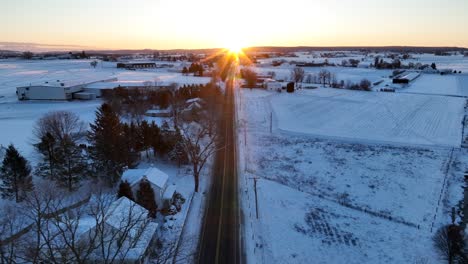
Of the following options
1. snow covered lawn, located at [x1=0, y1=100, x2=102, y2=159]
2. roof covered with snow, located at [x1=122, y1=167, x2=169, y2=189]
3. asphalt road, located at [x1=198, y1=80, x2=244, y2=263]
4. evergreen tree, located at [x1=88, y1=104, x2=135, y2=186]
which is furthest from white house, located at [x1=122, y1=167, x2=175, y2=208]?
snow covered lawn, located at [x1=0, y1=100, x2=102, y2=159]

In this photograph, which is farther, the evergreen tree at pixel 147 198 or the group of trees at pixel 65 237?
the evergreen tree at pixel 147 198

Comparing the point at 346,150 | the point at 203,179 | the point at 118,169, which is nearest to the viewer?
the point at 118,169

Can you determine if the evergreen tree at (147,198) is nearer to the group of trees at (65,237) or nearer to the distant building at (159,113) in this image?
the group of trees at (65,237)

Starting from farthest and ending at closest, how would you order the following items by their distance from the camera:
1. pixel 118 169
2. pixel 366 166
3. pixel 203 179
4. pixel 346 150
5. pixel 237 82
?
pixel 237 82, pixel 346 150, pixel 366 166, pixel 203 179, pixel 118 169

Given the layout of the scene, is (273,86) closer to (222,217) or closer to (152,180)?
(152,180)

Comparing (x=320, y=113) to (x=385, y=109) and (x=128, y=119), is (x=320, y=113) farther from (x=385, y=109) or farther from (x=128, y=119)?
(x=128, y=119)

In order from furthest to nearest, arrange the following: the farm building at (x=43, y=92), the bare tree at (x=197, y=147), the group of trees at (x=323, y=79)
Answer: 1. the group of trees at (x=323, y=79)
2. the farm building at (x=43, y=92)
3. the bare tree at (x=197, y=147)

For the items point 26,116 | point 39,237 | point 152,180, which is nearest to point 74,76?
point 26,116

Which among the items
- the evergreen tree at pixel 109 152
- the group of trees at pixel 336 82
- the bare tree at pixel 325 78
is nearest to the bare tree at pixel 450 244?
the evergreen tree at pixel 109 152

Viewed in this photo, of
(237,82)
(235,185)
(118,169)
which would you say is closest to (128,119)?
(118,169)
